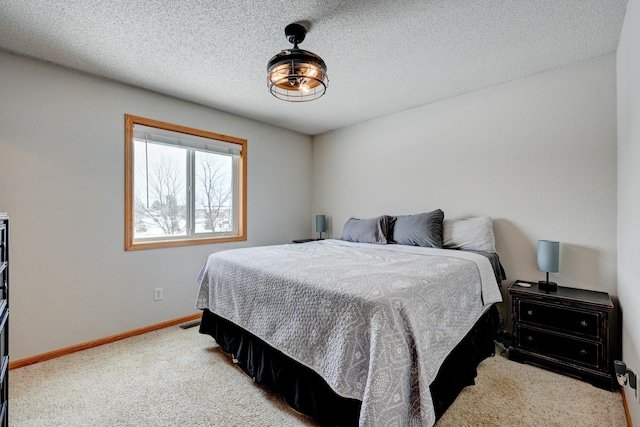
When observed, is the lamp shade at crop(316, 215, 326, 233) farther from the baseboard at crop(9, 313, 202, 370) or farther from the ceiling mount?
the ceiling mount

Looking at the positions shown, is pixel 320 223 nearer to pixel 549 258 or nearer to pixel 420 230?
pixel 420 230

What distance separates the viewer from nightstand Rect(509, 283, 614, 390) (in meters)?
→ 1.90

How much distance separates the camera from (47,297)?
2.30 metres

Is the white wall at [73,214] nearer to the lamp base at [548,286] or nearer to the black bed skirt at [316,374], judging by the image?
the black bed skirt at [316,374]

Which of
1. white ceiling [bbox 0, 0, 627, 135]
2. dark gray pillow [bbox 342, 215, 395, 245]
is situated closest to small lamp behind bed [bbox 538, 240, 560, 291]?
dark gray pillow [bbox 342, 215, 395, 245]

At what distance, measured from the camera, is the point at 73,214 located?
242 cm

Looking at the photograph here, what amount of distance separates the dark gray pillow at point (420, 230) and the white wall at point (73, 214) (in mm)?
2285

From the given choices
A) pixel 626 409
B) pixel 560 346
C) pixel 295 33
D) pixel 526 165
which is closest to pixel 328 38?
pixel 295 33

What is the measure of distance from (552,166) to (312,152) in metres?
3.07

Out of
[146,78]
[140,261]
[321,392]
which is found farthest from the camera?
[140,261]

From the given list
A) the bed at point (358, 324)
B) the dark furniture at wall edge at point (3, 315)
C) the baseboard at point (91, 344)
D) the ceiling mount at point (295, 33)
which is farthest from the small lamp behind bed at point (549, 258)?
the baseboard at point (91, 344)

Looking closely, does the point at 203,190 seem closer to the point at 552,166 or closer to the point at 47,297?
the point at 47,297

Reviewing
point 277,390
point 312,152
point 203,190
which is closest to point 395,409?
point 277,390

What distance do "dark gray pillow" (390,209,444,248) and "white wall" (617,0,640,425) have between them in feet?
4.04
